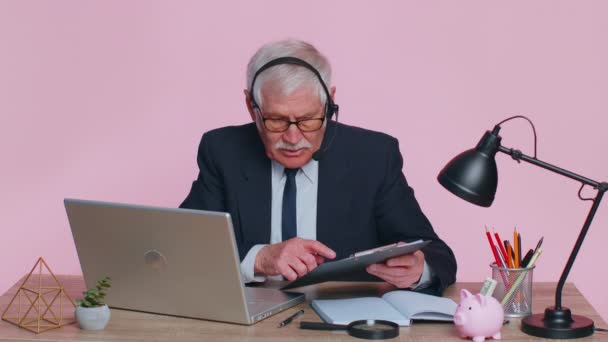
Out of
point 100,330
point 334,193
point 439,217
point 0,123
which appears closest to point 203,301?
point 100,330

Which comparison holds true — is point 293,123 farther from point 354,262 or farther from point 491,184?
point 491,184

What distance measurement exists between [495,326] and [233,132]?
4.54 ft

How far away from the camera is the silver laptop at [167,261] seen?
2312mm

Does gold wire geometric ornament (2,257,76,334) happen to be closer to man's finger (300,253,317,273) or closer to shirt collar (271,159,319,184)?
man's finger (300,253,317,273)

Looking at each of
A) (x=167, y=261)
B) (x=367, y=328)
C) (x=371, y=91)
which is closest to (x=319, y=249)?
(x=367, y=328)

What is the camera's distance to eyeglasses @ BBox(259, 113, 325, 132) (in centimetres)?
300

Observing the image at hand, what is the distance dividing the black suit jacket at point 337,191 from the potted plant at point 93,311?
0.81 metres

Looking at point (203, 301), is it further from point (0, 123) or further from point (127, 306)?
point (0, 123)

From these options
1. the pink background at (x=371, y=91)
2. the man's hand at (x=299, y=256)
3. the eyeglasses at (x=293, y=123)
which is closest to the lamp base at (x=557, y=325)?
the man's hand at (x=299, y=256)

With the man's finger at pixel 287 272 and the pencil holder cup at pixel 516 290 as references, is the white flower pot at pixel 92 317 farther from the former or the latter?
the pencil holder cup at pixel 516 290

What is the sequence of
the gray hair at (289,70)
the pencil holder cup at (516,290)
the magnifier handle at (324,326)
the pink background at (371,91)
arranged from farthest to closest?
the pink background at (371,91) < the gray hair at (289,70) < the pencil holder cup at (516,290) < the magnifier handle at (324,326)

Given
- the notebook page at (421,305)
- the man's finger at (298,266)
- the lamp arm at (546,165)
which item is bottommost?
the notebook page at (421,305)

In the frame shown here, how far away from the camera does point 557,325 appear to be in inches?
91.7

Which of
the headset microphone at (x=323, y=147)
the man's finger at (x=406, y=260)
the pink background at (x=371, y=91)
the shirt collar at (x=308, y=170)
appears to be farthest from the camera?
the pink background at (x=371, y=91)
